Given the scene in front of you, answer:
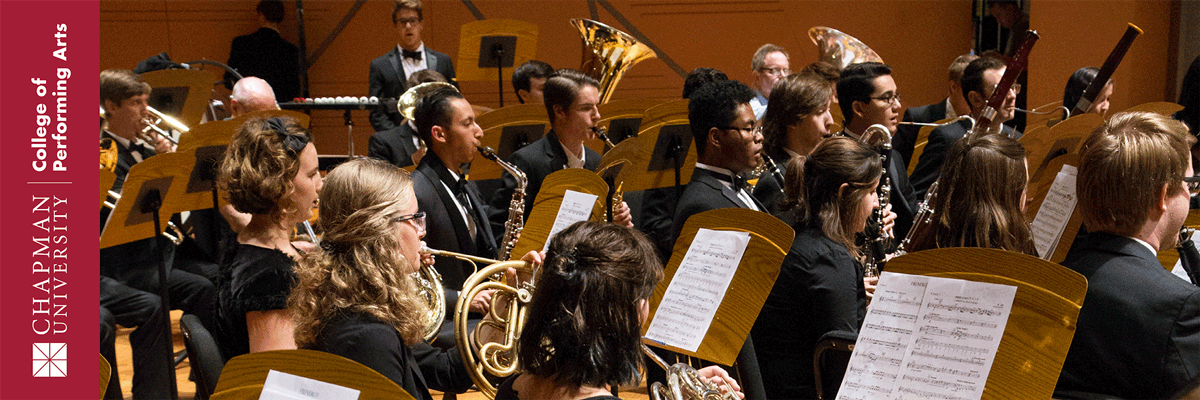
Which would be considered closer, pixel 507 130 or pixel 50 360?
pixel 50 360

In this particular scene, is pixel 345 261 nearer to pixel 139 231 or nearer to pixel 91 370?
pixel 91 370

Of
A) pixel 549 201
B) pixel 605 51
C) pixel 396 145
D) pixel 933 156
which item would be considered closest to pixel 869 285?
pixel 549 201

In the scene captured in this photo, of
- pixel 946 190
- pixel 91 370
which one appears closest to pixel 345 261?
pixel 91 370

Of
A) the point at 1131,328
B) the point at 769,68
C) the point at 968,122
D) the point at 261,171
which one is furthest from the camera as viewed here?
the point at 769,68

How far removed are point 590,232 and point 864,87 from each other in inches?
101

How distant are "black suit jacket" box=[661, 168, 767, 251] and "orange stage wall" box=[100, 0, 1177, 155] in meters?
4.83

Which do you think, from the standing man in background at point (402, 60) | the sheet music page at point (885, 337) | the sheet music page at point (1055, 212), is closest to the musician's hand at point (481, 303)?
the sheet music page at point (885, 337)

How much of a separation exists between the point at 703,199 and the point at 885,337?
124 centimetres

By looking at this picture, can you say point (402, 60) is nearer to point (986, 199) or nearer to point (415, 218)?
point (415, 218)

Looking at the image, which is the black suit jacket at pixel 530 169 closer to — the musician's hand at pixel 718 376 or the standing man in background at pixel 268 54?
the musician's hand at pixel 718 376

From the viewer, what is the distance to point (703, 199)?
2799 mm

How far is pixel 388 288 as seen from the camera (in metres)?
1.80

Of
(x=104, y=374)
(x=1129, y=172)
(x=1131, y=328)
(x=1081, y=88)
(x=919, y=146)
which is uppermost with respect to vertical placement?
(x=1129, y=172)

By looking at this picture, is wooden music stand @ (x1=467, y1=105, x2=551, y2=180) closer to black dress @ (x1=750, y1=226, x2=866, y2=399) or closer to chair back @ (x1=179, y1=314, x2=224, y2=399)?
black dress @ (x1=750, y1=226, x2=866, y2=399)
